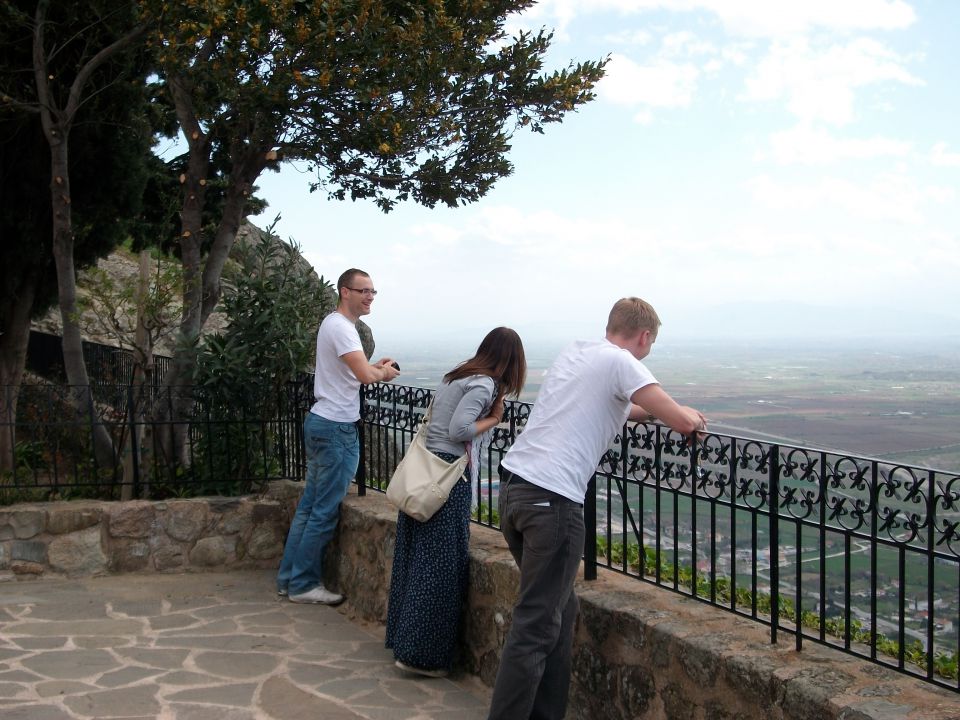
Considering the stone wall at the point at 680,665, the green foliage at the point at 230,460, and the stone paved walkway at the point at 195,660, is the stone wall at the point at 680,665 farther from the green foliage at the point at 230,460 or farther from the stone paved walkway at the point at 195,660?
the green foliage at the point at 230,460

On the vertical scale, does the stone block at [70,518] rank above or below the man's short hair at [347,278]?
below

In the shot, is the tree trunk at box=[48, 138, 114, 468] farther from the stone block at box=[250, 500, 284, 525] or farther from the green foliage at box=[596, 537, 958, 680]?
the green foliage at box=[596, 537, 958, 680]

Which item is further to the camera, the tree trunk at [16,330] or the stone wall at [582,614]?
the tree trunk at [16,330]

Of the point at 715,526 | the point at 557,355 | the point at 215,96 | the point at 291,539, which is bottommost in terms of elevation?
the point at 291,539

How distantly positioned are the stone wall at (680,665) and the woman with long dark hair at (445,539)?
0.64ft

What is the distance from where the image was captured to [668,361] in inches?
2058

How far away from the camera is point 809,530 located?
148 inches

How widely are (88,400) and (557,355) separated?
205 inches

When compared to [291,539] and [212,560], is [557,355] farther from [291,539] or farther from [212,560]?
[212,560]

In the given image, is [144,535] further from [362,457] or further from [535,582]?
[535,582]

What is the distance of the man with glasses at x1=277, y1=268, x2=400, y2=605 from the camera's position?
6003mm

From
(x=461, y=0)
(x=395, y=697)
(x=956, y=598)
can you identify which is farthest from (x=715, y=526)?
(x=461, y=0)

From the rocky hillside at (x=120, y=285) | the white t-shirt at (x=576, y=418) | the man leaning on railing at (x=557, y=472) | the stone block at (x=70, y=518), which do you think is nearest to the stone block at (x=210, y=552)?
the stone block at (x=70, y=518)

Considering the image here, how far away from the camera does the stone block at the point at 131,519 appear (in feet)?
23.7
